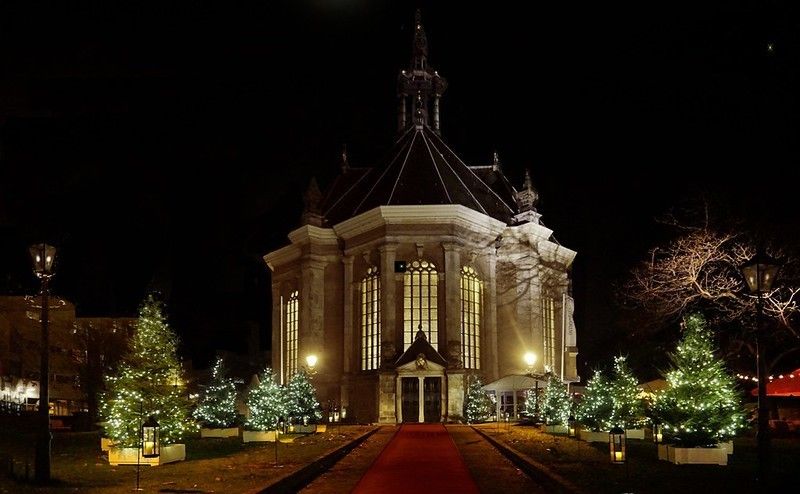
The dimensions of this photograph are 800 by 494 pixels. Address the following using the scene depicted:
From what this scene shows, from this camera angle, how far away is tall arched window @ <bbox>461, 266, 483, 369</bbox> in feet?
197

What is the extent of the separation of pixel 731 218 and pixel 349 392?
1321 inches

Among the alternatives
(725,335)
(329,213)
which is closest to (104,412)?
(725,335)

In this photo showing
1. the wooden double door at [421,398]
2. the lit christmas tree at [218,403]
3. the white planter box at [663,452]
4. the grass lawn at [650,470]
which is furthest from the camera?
the wooden double door at [421,398]

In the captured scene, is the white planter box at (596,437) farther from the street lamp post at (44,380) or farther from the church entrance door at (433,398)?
the church entrance door at (433,398)

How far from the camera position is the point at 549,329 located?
68.8 m

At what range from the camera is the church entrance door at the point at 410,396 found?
56.4m

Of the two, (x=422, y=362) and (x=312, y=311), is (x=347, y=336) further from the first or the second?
(x=422, y=362)

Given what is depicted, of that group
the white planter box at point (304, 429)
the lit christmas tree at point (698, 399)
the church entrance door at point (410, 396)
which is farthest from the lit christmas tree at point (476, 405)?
the lit christmas tree at point (698, 399)

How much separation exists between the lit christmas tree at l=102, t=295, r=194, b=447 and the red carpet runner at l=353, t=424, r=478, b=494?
5.56m

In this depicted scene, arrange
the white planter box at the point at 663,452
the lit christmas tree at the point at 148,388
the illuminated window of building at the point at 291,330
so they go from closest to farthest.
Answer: the lit christmas tree at the point at 148,388
the white planter box at the point at 663,452
the illuminated window of building at the point at 291,330

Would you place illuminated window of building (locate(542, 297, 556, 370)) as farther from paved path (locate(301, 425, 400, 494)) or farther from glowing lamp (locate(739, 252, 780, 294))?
glowing lamp (locate(739, 252, 780, 294))

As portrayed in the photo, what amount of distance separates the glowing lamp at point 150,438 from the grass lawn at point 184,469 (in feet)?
1.35

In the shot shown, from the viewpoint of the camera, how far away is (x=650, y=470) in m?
20.3

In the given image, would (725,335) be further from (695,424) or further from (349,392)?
(695,424)
